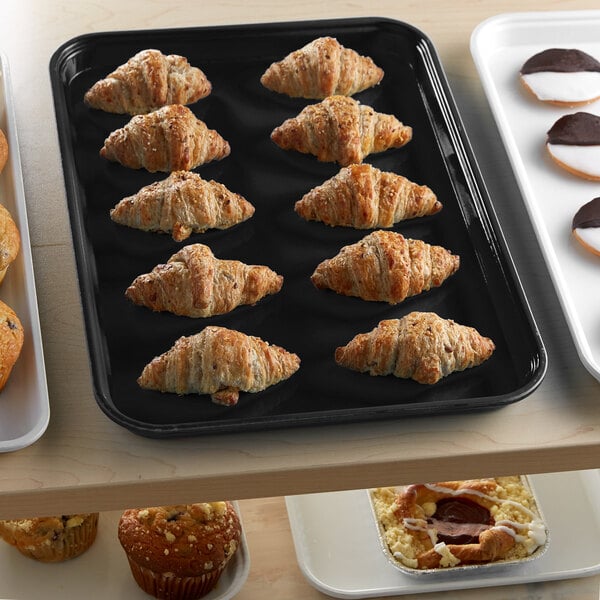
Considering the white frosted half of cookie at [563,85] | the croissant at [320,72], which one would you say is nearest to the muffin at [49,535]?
the croissant at [320,72]

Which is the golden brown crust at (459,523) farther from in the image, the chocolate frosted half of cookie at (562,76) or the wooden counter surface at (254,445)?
the chocolate frosted half of cookie at (562,76)

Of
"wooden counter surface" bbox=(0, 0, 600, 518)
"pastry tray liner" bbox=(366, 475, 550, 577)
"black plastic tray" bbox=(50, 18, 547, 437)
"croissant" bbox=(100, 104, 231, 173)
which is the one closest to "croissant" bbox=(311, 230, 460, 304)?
"black plastic tray" bbox=(50, 18, 547, 437)

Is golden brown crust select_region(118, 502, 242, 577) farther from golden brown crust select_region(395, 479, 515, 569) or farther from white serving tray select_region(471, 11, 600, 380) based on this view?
white serving tray select_region(471, 11, 600, 380)

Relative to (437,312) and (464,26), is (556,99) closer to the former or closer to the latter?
(464,26)

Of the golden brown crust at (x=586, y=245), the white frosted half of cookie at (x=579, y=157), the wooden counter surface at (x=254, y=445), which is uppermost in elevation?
the white frosted half of cookie at (x=579, y=157)

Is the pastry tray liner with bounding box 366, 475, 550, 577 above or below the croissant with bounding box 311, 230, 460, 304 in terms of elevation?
below

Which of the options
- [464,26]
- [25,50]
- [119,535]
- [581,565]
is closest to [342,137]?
[464,26]
